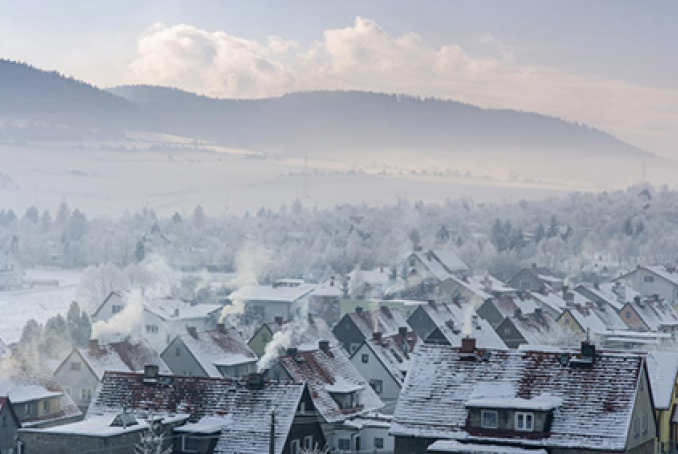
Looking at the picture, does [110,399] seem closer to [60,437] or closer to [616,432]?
[60,437]

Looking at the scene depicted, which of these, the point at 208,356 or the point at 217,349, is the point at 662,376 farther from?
the point at 217,349

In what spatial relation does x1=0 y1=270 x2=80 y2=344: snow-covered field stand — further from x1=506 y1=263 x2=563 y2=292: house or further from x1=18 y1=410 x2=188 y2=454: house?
x1=18 y1=410 x2=188 y2=454: house

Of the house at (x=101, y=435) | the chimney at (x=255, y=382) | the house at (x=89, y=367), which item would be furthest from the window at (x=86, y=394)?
the chimney at (x=255, y=382)

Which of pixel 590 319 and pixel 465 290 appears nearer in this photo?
pixel 590 319

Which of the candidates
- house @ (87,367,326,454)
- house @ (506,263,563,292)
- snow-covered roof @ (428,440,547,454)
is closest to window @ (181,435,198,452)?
house @ (87,367,326,454)

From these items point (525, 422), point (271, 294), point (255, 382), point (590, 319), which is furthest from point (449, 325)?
point (525, 422)

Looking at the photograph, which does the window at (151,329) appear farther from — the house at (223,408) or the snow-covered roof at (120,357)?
the house at (223,408)
